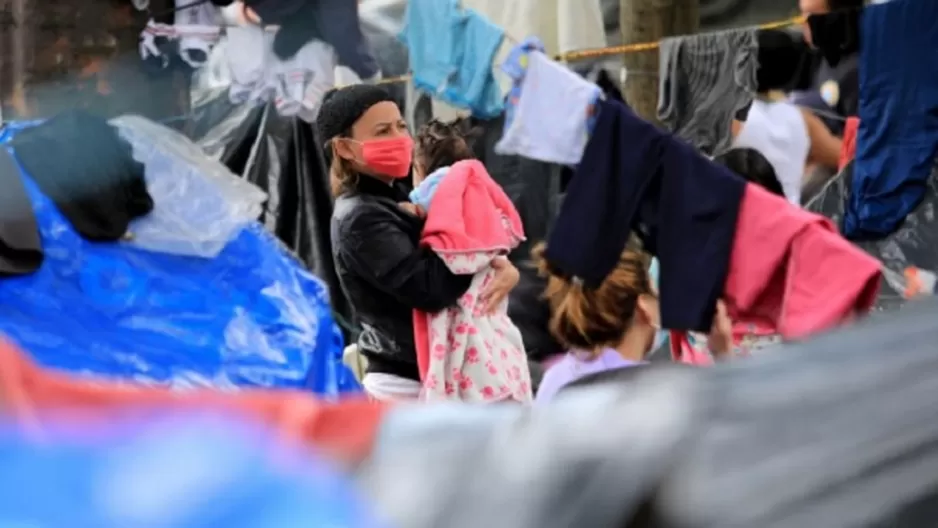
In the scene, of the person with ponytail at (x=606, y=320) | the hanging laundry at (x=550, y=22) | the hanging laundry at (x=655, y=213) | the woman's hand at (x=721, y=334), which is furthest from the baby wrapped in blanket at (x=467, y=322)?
the hanging laundry at (x=550, y=22)

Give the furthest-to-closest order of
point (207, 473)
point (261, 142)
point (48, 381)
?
1. point (261, 142)
2. point (48, 381)
3. point (207, 473)

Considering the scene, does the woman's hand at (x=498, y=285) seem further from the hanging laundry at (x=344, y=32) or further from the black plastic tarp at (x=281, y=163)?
the black plastic tarp at (x=281, y=163)

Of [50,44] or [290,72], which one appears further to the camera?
[290,72]

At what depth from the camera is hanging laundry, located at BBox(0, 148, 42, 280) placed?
5.77ft

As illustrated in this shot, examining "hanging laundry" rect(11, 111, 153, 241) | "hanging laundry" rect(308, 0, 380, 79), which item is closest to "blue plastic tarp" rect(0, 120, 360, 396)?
"hanging laundry" rect(11, 111, 153, 241)

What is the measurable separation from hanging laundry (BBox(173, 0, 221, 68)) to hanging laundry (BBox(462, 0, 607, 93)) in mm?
798

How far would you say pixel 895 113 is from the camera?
6.59 feet

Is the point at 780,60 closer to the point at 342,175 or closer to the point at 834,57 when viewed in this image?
the point at 834,57

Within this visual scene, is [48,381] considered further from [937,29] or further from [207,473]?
[937,29]

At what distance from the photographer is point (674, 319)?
141 centimetres

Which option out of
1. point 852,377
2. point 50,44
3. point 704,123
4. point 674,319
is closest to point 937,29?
point 704,123

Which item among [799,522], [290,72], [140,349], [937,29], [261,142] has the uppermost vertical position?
[799,522]

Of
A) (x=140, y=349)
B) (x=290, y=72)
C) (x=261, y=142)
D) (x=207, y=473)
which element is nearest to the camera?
(x=207, y=473)

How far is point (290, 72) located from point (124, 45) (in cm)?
98
